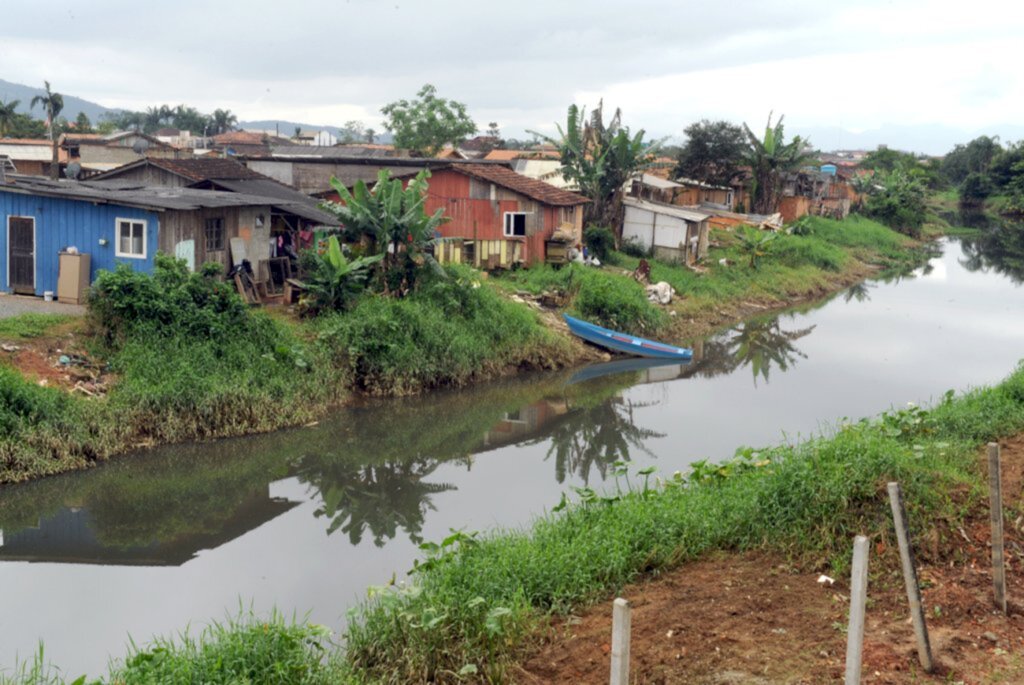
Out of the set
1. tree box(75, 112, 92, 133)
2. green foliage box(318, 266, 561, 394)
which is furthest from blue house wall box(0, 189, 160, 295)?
tree box(75, 112, 92, 133)

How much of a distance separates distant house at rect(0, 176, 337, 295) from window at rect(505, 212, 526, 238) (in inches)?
309

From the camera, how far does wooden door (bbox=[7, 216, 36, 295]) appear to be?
659 inches

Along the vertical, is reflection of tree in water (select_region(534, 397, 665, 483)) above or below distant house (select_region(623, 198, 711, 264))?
below

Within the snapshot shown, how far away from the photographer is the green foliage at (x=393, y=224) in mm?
17562

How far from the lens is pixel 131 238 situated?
638 inches

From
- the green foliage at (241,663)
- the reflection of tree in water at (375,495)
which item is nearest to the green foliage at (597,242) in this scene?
the reflection of tree in water at (375,495)

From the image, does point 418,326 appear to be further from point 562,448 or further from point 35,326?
point 35,326

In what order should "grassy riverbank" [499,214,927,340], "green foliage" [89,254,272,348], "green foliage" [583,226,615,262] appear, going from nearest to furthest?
"green foliage" [89,254,272,348] → "grassy riverbank" [499,214,927,340] → "green foliage" [583,226,615,262]

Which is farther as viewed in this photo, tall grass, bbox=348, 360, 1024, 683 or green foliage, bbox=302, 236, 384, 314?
green foliage, bbox=302, 236, 384, 314

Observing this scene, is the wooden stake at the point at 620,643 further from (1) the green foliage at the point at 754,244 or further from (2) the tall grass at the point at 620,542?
(1) the green foliage at the point at 754,244

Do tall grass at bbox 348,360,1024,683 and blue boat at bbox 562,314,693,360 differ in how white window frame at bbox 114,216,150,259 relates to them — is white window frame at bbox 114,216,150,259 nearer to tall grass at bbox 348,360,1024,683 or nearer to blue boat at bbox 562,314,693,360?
blue boat at bbox 562,314,693,360

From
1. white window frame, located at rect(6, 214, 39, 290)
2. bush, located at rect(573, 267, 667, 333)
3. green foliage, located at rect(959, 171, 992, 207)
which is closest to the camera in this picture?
white window frame, located at rect(6, 214, 39, 290)

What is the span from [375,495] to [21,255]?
9.17 m

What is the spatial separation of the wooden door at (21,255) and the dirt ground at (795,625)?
1394 centimetres
